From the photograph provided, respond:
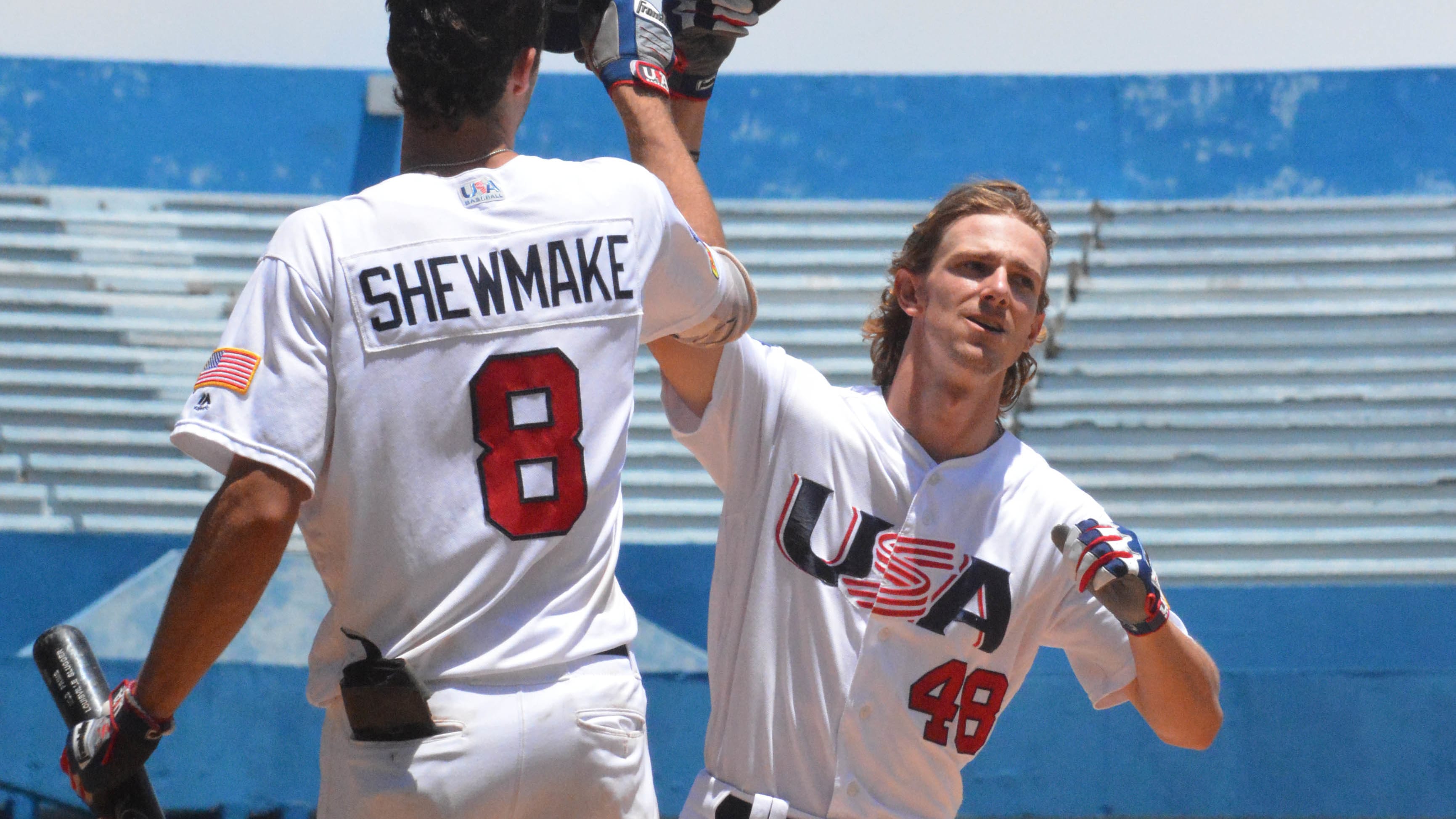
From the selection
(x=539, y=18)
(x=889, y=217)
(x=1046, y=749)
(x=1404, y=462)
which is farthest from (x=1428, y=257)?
(x=539, y=18)

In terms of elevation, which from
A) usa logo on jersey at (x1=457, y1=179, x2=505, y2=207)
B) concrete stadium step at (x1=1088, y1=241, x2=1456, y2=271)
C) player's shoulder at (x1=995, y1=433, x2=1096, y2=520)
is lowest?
concrete stadium step at (x1=1088, y1=241, x2=1456, y2=271)

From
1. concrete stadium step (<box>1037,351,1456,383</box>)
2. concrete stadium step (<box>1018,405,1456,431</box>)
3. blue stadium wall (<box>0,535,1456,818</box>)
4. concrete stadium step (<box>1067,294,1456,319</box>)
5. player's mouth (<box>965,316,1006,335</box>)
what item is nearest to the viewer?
player's mouth (<box>965,316,1006,335</box>)

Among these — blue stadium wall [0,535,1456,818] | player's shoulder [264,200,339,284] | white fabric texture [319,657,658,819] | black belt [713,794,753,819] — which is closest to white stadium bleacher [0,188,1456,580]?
blue stadium wall [0,535,1456,818]

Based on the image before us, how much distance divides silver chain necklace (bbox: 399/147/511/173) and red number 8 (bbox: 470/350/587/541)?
0.85 feet

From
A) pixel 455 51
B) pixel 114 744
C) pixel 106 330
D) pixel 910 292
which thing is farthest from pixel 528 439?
pixel 106 330

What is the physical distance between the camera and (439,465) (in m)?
1.44

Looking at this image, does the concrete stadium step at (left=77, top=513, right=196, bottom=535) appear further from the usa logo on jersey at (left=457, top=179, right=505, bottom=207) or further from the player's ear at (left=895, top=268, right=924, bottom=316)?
the usa logo on jersey at (left=457, top=179, right=505, bottom=207)

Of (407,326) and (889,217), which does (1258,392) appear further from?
(407,326)

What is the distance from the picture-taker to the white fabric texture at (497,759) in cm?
142

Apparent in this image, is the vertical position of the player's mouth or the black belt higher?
the player's mouth

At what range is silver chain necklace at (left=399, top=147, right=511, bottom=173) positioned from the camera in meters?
1.56

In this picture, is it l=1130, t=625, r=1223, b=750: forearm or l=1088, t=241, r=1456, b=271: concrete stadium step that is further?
l=1088, t=241, r=1456, b=271: concrete stadium step

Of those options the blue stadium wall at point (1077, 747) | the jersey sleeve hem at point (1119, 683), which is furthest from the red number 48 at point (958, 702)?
the blue stadium wall at point (1077, 747)

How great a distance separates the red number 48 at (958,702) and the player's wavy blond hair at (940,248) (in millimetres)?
556
